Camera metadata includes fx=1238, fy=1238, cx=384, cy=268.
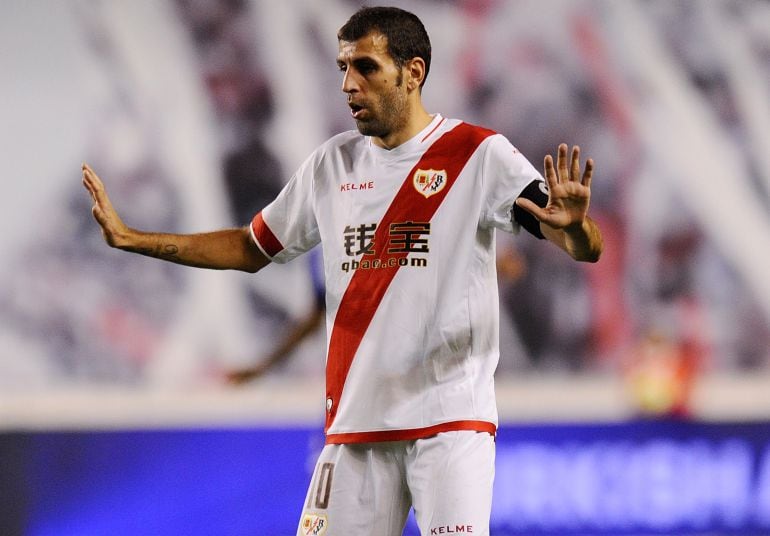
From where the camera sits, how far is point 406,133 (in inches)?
148

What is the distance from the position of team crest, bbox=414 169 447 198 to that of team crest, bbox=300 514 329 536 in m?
0.98

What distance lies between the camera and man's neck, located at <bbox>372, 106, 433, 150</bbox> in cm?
375

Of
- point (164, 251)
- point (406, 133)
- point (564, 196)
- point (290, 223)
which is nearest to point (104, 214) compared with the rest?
point (164, 251)

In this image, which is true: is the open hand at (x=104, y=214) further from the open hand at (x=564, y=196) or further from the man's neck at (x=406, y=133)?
the open hand at (x=564, y=196)

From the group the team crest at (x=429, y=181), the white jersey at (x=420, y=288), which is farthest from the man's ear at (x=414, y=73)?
the team crest at (x=429, y=181)

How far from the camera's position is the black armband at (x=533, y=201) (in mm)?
3469

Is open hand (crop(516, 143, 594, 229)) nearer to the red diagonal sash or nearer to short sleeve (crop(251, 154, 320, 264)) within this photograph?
the red diagonal sash

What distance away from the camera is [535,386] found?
8.08 m

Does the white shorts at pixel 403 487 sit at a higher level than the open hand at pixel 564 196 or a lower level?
lower

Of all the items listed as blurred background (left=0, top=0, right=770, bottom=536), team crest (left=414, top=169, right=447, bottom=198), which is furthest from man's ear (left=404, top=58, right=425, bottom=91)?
blurred background (left=0, top=0, right=770, bottom=536)

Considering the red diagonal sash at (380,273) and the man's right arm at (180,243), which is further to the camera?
the man's right arm at (180,243)

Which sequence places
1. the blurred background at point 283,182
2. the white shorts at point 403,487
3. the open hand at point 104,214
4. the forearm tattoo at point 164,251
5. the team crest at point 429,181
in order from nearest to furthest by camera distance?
the white shorts at point 403,487 → the team crest at point 429,181 → the open hand at point 104,214 → the forearm tattoo at point 164,251 → the blurred background at point 283,182

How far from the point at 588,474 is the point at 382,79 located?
12.8 ft

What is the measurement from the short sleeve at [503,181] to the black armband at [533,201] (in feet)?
0.05
